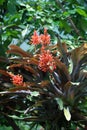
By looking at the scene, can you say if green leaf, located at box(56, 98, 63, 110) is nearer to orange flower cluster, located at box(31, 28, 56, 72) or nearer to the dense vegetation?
the dense vegetation

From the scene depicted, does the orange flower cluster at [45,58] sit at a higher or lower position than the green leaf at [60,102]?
higher

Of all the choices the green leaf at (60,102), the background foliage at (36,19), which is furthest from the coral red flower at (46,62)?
the background foliage at (36,19)

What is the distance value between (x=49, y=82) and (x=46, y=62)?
0.40 feet

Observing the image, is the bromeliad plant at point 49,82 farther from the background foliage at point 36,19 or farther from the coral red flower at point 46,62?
the background foliage at point 36,19

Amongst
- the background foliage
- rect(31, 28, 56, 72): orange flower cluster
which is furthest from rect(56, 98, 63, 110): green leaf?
the background foliage

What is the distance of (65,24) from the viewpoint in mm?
2150

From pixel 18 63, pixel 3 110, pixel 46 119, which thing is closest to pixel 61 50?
pixel 18 63

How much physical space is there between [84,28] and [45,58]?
82 cm

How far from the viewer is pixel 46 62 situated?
151cm

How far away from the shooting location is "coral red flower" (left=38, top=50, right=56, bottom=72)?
1491 millimetres

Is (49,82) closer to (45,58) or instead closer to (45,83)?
(45,83)

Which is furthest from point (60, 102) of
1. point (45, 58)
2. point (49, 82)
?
point (45, 58)

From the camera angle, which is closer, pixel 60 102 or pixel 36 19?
pixel 60 102

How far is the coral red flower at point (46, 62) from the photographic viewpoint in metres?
1.49
